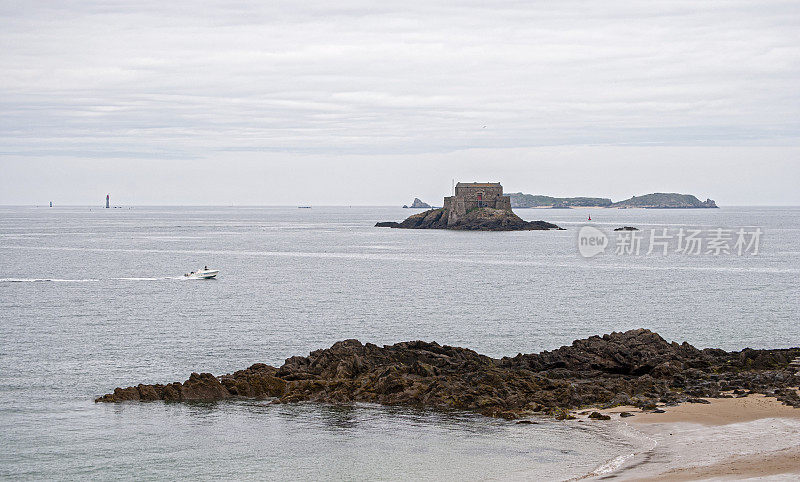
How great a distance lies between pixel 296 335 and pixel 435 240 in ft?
389

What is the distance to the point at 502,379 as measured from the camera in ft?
114

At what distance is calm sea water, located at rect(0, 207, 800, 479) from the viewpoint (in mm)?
27453

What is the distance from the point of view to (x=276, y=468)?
1043 inches

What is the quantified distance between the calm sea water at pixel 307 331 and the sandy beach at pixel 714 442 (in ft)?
4.75

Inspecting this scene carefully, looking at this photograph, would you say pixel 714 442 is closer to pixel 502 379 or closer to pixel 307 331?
pixel 502 379

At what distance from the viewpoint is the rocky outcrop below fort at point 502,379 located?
33.2 m

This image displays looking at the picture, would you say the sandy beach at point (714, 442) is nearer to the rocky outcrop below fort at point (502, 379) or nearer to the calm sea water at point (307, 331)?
the rocky outcrop below fort at point (502, 379)

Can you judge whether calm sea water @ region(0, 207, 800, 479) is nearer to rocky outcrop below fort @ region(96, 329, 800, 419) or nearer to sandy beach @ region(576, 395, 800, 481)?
rocky outcrop below fort @ region(96, 329, 800, 419)

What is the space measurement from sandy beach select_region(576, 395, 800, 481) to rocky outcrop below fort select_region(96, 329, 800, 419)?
132 cm

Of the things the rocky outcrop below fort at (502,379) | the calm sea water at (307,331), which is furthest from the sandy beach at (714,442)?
the calm sea water at (307,331)

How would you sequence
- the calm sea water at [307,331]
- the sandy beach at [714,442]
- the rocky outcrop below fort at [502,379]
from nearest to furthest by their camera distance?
the sandy beach at [714,442], the calm sea water at [307,331], the rocky outcrop below fort at [502,379]

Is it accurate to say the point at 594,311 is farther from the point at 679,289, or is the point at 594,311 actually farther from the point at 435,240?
the point at 435,240

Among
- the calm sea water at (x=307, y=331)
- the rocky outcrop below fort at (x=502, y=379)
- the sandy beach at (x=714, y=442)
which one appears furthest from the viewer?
the rocky outcrop below fort at (x=502, y=379)

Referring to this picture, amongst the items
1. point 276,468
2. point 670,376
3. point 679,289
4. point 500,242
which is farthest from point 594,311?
point 500,242
